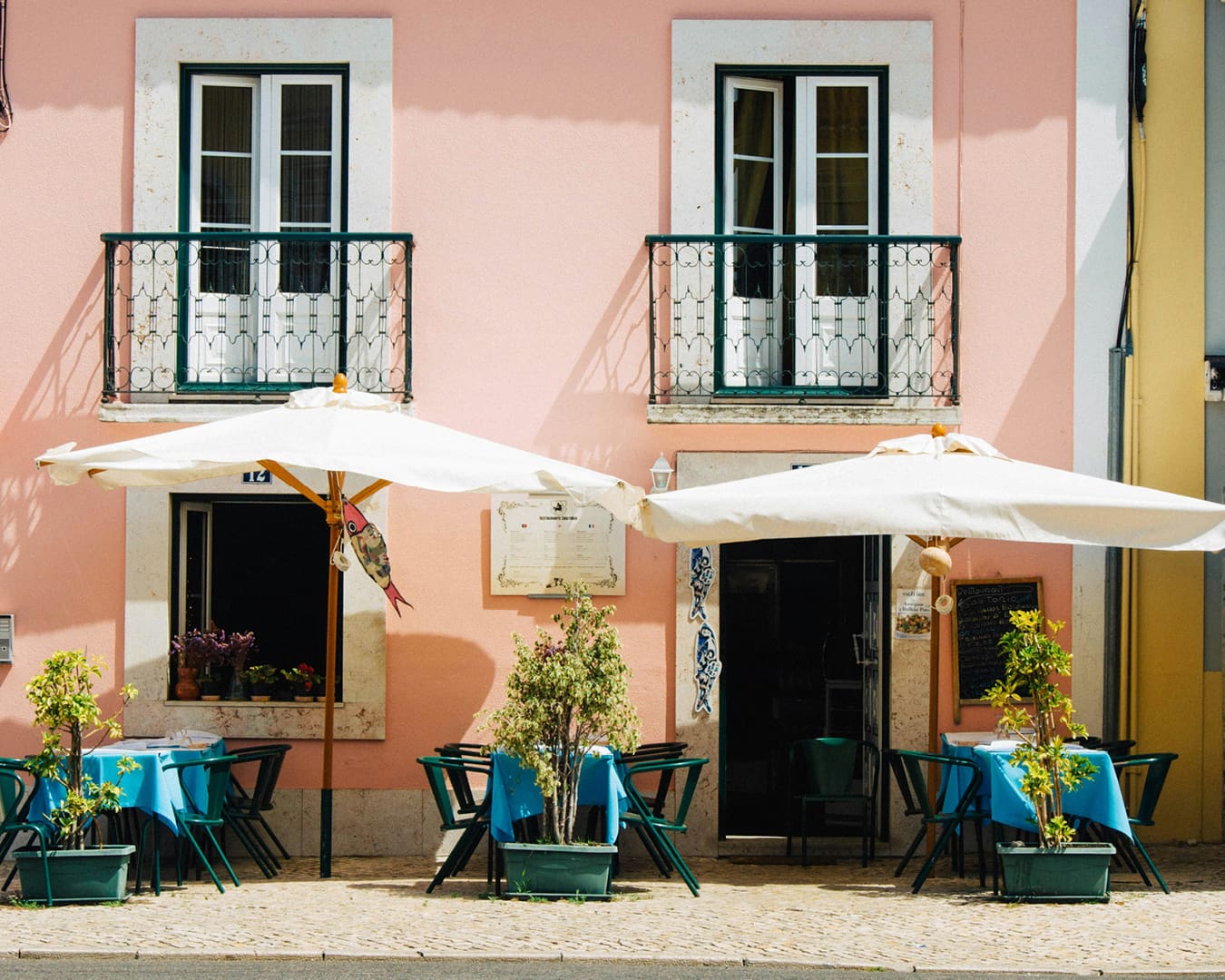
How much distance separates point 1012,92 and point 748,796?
5.17 m

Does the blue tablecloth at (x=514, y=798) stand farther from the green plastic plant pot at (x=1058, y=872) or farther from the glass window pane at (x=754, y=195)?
the glass window pane at (x=754, y=195)

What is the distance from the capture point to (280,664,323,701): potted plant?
9.88m

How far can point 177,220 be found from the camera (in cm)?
1001

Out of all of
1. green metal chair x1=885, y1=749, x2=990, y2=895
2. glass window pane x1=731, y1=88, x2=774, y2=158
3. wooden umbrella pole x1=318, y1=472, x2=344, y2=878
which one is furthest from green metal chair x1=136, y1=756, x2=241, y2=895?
glass window pane x1=731, y1=88, x2=774, y2=158

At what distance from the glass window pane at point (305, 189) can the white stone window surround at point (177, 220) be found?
26cm

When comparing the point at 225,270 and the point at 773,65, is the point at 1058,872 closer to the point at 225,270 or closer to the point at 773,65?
the point at 773,65

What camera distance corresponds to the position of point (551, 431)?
10.0 m

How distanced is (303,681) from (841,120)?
4836 millimetres

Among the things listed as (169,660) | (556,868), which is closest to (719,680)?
(556,868)

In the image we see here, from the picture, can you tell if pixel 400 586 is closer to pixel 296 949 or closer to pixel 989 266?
pixel 296 949

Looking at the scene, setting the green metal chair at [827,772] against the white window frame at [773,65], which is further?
the white window frame at [773,65]

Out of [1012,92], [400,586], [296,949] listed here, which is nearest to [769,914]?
[296,949]

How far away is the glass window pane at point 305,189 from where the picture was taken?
10211mm

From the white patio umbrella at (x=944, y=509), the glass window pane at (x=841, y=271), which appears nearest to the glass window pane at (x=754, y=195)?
the glass window pane at (x=841, y=271)
